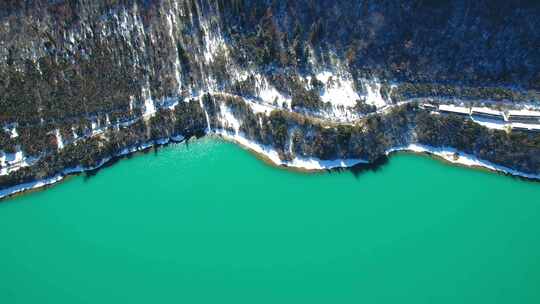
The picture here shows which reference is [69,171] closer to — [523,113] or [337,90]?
[337,90]

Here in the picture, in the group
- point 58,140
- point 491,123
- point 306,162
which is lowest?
point 306,162

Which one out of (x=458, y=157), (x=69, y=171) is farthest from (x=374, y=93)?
(x=69, y=171)

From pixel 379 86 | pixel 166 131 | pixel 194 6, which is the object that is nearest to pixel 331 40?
pixel 379 86

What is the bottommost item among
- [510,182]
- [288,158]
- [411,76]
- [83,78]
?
[510,182]

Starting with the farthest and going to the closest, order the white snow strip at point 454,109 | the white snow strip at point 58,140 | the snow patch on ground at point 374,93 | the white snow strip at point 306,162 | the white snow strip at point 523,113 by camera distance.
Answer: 1. the snow patch on ground at point 374,93
2. the white snow strip at point 58,140
3. the white snow strip at point 454,109
4. the white snow strip at point 306,162
5. the white snow strip at point 523,113

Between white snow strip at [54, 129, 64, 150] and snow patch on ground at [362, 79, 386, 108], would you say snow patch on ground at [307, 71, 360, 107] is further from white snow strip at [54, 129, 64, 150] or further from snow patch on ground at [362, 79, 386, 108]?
white snow strip at [54, 129, 64, 150]

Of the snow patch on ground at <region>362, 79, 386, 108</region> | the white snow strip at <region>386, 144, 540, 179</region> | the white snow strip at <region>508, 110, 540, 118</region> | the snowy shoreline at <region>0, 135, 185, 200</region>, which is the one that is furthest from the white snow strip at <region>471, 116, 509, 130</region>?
the snowy shoreline at <region>0, 135, 185, 200</region>

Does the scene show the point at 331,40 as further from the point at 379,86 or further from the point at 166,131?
the point at 166,131

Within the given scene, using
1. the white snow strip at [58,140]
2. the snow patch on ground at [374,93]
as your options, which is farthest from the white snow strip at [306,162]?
the white snow strip at [58,140]

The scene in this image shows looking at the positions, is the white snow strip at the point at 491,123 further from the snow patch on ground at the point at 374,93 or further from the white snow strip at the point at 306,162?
the white snow strip at the point at 306,162
